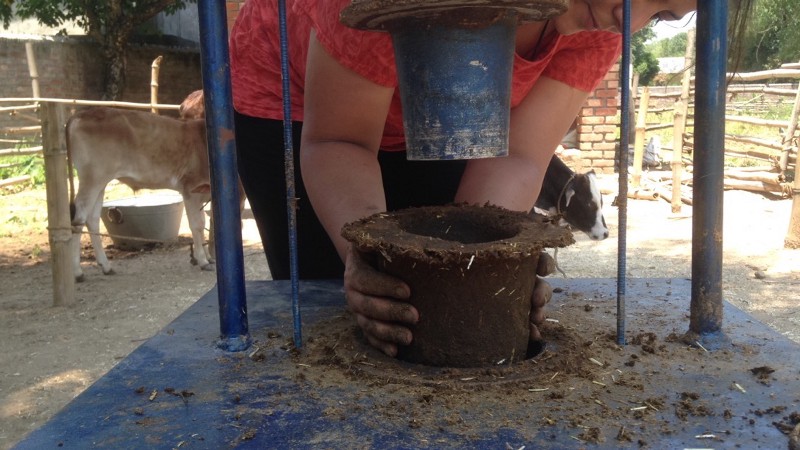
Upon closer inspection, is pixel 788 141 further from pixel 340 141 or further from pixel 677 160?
pixel 340 141

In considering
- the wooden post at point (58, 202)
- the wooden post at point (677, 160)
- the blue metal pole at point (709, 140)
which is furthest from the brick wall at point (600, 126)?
the blue metal pole at point (709, 140)

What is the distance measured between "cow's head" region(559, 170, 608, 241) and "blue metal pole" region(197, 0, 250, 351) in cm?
478

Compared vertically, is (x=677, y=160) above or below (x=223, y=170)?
below

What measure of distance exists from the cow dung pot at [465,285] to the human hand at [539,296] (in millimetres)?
31

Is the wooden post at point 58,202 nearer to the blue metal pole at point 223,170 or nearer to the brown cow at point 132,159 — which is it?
the brown cow at point 132,159

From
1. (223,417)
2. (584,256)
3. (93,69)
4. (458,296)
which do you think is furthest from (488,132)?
(93,69)

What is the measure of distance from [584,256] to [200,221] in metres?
3.37

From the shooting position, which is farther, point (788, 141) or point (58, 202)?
point (788, 141)

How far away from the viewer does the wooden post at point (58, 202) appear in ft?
15.8

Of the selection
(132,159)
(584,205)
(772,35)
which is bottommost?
(584,205)

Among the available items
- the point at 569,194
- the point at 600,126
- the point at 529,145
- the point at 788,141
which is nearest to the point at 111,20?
the point at 600,126

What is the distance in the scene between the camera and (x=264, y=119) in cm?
206

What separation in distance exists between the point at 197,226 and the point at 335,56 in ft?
17.0

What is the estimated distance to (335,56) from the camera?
56.4 inches
